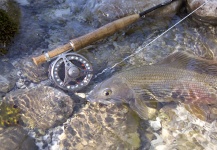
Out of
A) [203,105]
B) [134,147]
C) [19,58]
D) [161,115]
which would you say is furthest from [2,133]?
[203,105]

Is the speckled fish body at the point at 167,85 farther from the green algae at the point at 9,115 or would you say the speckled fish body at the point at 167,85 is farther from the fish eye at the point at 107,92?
the green algae at the point at 9,115

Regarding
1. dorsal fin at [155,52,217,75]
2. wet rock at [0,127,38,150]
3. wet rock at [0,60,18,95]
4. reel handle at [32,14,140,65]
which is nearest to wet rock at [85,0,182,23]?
reel handle at [32,14,140,65]

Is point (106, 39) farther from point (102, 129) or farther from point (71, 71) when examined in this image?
point (102, 129)

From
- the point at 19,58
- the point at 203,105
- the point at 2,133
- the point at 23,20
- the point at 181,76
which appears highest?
the point at 23,20

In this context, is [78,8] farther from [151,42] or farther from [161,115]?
[161,115]

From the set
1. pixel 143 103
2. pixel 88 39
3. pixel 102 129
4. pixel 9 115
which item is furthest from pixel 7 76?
pixel 143 103

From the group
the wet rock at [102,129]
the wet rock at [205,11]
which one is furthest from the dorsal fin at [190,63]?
the wet rock at [205,11]

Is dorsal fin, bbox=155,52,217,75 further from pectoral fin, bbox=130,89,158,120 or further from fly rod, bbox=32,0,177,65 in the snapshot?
fly rod, bbox=32,0,177,65

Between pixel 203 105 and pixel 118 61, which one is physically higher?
pixel 118 61
